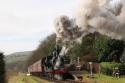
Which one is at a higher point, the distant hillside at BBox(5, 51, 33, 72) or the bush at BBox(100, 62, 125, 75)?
the distant hillside at BBox(5, 51, 33, 72)

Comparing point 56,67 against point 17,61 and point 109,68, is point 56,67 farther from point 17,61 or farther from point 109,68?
point 17,61

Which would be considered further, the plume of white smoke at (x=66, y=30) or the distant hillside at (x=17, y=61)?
the distant hillside at (x=17, y=61)

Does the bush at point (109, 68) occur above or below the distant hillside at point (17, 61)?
below

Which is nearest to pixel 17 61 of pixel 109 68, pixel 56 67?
pixel 109 68

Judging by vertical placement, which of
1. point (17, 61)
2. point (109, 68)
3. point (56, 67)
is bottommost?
point (109, 68)

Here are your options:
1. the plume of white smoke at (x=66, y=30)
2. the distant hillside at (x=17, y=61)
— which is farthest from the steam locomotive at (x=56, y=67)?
the distant hillside at (x=17, y=61)

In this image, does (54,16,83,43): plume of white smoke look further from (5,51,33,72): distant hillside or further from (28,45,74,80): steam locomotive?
(5,51,33,72): distant hillside

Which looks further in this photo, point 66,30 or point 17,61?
point 17,61

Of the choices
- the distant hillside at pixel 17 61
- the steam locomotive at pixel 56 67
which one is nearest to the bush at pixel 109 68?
the steam locomotive at pixel 56 67

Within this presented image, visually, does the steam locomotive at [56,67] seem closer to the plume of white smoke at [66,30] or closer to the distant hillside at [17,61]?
Result: the plume of white smoke at [66,30]

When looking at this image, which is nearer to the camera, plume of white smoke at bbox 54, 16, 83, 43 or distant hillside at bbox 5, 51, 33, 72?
plume of white smoke at bbox 54, 16, 83, 43

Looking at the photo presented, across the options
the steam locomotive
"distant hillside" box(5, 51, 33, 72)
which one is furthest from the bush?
"distant hillside" box(5, 51, 33, 72)

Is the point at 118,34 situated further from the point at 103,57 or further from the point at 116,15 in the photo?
the point at 103,57

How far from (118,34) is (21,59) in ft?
260
